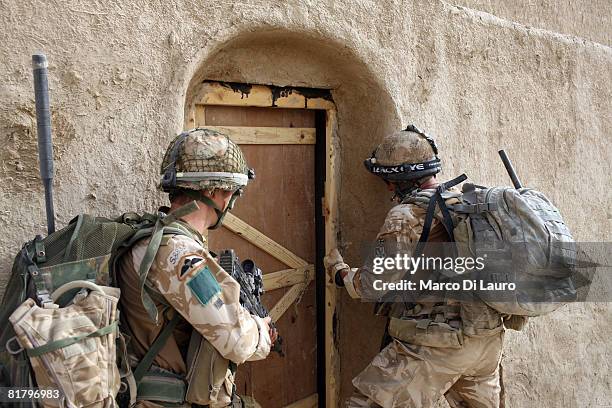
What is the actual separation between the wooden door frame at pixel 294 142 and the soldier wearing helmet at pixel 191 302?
0.84 m

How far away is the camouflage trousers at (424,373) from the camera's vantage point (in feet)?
10.4

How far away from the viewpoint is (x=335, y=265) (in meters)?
3.54

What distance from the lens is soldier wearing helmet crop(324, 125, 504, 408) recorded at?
10.3 ft

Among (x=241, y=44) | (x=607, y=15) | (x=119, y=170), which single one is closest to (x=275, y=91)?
(x=241, y=44)

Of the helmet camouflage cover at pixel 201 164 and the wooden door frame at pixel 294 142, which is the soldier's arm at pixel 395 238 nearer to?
the wooden door frame at pixel 294 142

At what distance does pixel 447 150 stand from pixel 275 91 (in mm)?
1186

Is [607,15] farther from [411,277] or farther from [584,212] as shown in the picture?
[411,277]

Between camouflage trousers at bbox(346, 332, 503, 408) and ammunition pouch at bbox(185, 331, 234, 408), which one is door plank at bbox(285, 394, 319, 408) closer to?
camouflage trousers at bbox(346, 332, 503, 408)

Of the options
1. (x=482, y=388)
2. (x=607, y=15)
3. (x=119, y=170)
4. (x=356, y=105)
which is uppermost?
Result: (x=607, y=15)

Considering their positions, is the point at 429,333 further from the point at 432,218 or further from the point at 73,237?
the point at 73,237

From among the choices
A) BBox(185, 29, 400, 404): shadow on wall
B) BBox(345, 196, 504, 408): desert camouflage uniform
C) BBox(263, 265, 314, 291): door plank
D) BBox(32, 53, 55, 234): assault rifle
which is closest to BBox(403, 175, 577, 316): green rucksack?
BBox(345, 196, 504, 408): desert camouflage uniform

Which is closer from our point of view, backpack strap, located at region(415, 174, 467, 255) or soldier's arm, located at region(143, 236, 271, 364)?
soldier's arm, located at region(143, 236, 271, 364)

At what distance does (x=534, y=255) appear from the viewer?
288cm

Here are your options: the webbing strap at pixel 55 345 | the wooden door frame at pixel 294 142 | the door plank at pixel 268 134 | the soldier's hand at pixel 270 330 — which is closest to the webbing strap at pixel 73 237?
the webbing strap at pixel 55 345
